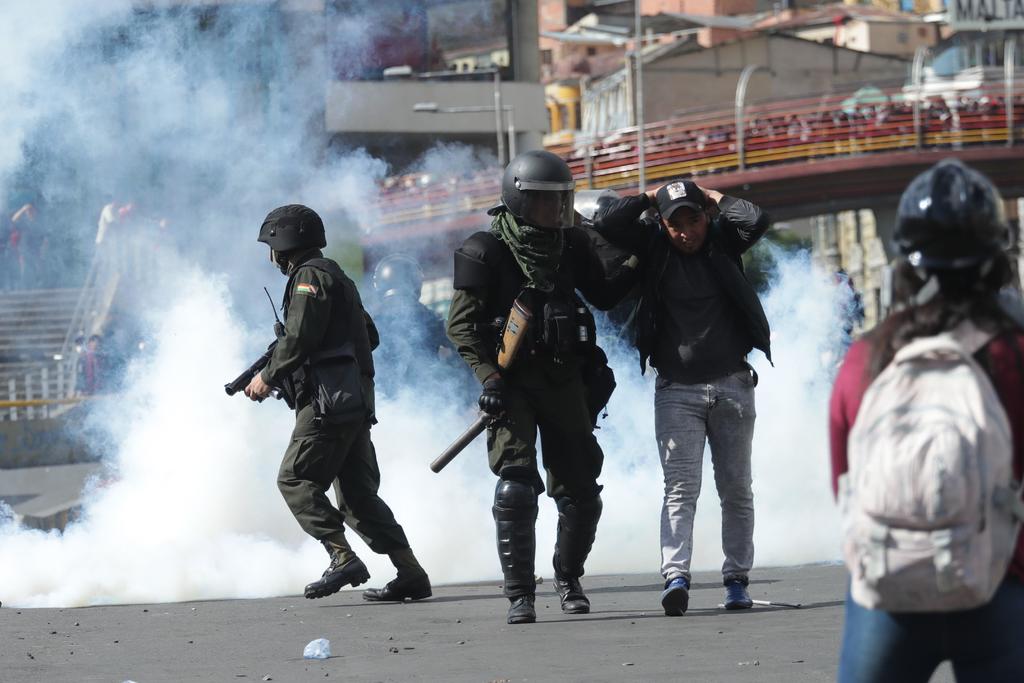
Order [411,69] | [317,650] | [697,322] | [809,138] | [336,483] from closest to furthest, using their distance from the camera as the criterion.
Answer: [317,650] → [697,322] → [336,483] → [809,138] → [411,69]

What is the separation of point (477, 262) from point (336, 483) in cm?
168

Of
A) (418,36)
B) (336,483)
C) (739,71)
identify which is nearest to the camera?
(336,483)

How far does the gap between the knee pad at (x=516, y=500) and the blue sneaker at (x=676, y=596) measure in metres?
0.56

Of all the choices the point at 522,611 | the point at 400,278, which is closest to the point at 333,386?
the point at 522,611

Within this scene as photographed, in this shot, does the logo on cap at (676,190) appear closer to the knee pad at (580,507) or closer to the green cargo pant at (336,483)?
the knee pad at (580,507)

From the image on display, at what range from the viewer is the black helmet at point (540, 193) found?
6.56 meters

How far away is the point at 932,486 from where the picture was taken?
9.29ft

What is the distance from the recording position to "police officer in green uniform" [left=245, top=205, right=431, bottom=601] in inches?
292

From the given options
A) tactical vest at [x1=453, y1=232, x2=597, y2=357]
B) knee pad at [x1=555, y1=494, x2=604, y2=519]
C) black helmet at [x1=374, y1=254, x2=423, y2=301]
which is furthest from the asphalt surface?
black helmet at [x1=374, y1=254, x2=423, y2=301]

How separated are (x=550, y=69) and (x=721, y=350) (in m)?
72.7

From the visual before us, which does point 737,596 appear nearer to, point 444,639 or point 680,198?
point 444,639

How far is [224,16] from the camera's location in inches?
893

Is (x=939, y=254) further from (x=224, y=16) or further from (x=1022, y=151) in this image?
(x=1022, y=151)

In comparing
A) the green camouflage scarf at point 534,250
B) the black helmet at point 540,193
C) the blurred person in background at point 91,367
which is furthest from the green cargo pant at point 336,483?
the blurred person in background at point 91,367
